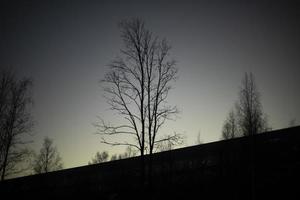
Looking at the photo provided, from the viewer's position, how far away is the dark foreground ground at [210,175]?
50.2ft

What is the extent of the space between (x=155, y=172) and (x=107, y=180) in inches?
180

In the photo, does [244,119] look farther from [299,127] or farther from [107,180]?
[107,180]

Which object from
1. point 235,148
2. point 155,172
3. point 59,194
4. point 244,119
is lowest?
point 59,194

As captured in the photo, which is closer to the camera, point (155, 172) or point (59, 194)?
point (155, 172)

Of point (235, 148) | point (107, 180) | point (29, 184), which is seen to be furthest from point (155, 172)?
point (29, 184)

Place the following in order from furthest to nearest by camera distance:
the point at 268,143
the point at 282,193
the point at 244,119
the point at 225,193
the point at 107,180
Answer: the point at 244,119, the point at 107,180, the point at 268,143, the point at 225,193, the point at 282,193

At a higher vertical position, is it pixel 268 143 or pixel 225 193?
pixel 268 143

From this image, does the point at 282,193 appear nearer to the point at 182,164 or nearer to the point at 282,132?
the point at 282,132

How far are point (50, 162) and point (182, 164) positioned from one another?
1290 inches

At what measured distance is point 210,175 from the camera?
18625 millimetres

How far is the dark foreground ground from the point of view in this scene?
603 inches

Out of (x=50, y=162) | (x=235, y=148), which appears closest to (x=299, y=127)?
(x=235, y=148)

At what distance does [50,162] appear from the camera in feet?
157

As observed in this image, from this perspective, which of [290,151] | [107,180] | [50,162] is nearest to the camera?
[290,151]
